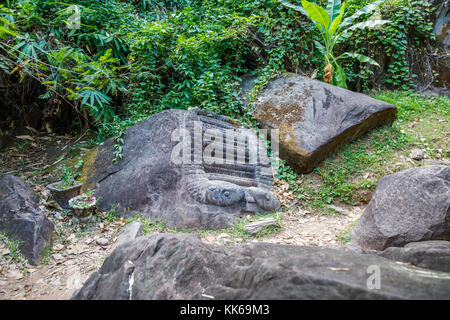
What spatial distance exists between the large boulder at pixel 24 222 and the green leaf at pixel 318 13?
16.7 ft

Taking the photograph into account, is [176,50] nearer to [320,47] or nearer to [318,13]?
[318,13]

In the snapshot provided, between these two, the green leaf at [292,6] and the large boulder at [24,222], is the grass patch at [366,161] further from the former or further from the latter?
the large boulder at [24,222]

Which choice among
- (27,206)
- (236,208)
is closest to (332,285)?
(236,208)

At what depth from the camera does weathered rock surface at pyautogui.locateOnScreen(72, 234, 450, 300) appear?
120cm

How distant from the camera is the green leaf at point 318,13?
4.75 m

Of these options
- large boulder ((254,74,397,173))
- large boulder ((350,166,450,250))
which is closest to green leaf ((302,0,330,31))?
large boulder ((254,74,397,173))

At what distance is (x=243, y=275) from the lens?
58.8 inches

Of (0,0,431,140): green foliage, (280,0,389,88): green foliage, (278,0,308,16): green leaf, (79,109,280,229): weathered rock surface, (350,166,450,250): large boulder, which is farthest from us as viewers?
(278,0,308,16): green leaf

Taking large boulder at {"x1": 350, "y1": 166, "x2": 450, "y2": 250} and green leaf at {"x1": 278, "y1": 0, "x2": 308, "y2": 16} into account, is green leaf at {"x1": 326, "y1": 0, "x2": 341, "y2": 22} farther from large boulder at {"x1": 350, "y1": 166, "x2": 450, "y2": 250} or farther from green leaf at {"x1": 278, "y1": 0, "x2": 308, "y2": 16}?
large boulder at {"x1": 350, "y1": 166, "x2": 450, "y2": 250}

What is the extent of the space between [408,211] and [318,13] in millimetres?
3878

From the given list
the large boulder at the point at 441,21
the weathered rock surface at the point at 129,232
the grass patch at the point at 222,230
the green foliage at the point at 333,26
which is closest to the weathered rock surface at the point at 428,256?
the grass patch at the point at 222,230

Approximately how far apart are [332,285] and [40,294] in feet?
7.81

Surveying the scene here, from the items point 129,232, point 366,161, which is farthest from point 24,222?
point 366,161

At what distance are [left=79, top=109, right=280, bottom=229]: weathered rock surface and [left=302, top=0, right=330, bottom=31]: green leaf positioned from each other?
2.71 meters
